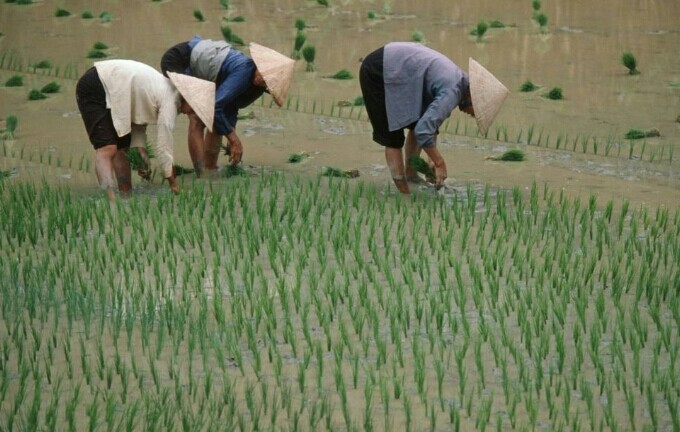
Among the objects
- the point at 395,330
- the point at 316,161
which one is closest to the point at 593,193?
the point at 316,161

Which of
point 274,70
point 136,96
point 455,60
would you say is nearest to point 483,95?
point 274,70

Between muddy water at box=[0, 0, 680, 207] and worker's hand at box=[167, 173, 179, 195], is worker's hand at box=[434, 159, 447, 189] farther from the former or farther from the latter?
worker's hand at box=[167, 173, 179, 195]

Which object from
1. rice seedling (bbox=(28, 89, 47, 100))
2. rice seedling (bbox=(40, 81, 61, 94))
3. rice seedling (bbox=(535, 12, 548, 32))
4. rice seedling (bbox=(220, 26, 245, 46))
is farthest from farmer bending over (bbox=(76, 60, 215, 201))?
rice seedling (bbox=(535, 12, 548, 32))

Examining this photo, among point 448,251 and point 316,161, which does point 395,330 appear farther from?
point 316,161

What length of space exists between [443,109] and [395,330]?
1.88 m

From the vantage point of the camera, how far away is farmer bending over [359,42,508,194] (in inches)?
245

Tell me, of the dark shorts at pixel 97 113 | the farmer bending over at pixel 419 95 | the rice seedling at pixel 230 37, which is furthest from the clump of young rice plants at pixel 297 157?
the rice seedling at pixel 230 37

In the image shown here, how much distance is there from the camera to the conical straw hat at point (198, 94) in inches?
250

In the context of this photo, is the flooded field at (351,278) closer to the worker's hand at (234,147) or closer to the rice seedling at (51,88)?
the worker's hand at (234,147)

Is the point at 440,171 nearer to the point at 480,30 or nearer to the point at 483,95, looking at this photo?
the point at 483,95

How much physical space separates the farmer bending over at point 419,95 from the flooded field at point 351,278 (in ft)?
1.05

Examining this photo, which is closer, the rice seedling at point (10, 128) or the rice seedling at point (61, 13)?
the rice seedling at point (10, 128)

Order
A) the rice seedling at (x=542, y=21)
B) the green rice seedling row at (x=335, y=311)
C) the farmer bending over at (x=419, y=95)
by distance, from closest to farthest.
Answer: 1. the green rice seedling row at (x=335, y=311)
2. the farmer bending over at (x=419, y=95)
3. the rice seedling at (x=542, y=21)

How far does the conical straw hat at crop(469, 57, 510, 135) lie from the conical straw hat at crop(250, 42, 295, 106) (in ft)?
3.43
